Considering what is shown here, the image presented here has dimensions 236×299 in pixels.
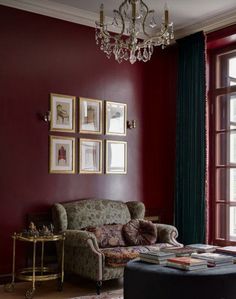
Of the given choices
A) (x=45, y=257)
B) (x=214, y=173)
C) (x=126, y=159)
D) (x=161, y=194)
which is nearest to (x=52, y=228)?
(x=45, y=257)

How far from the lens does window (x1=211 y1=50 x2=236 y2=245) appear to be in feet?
19.9

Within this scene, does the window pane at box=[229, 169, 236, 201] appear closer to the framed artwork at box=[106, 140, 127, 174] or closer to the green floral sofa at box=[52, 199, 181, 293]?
the green floral sofa at box=[52, 199, 181, 293]

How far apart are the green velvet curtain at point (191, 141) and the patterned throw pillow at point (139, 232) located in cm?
93

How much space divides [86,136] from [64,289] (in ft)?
6.44

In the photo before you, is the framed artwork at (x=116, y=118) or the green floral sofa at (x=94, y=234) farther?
the framed artwork at (x=116, y=118)

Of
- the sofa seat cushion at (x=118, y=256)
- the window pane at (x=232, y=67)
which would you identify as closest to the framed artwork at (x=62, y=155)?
the sofa seat cushion at (x=118, y=256)

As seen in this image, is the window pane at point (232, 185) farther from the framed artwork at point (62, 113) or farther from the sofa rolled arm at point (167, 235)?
the framed artwork at point (62, 113)

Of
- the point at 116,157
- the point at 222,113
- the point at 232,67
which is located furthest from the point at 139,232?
the point at 232,67

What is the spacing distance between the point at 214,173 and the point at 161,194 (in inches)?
34.3

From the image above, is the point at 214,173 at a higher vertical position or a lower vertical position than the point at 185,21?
lower

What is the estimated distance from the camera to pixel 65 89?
5641mm

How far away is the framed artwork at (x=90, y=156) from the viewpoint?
5.75 metres

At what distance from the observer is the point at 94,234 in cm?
511

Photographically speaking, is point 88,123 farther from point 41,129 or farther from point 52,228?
point 52,228
